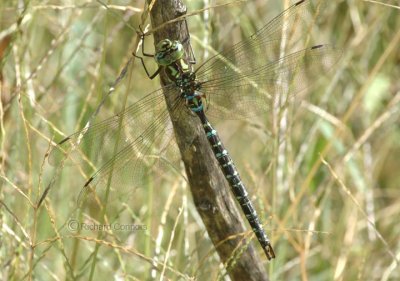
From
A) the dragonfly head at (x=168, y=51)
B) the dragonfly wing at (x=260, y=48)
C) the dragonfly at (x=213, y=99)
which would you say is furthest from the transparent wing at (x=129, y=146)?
the dragonfly wing at (x=260, y=48)

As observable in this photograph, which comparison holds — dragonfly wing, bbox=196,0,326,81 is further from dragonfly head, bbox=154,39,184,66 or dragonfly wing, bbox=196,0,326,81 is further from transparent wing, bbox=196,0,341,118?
dragonfly head, bbox=154,39,184,66

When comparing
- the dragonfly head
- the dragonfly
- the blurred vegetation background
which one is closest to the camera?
the dragonfly head

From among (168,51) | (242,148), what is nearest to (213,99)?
(168,51)

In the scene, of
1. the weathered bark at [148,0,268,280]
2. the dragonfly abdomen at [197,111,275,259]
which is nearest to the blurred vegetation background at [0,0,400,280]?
the dragonfly abdomen at [197,111,275,259]

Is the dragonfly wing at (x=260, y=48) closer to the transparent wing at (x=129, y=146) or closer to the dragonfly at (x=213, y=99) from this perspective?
the dragonfly at (x=213, y=99)

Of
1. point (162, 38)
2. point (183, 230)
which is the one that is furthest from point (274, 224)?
point (162, 38)

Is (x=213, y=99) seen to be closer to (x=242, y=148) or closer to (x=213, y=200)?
(x=213, y=200)
